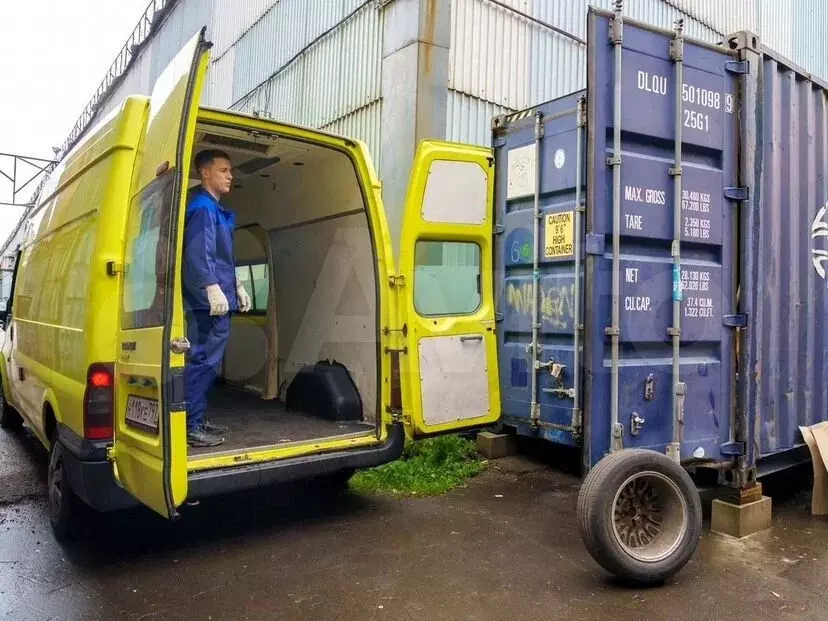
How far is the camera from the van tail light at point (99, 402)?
3.47 metres

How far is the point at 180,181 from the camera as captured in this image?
313 cm

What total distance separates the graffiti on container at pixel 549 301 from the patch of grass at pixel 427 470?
1.45m

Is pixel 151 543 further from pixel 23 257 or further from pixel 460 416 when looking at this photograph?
pixel 23 257

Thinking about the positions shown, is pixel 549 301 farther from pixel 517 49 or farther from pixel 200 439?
pixel 517 49

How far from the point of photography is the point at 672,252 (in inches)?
162

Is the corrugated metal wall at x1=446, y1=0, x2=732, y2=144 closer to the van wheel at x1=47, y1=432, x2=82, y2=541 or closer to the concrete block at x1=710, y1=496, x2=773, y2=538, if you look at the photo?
the concrete block at x1=710, y1=496, x2=773, y2=538

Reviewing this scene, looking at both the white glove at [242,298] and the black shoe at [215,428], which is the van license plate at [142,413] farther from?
the white glove at [242,298]

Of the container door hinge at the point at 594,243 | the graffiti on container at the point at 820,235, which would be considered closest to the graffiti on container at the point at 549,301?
the container door hinge at the point at 594,243

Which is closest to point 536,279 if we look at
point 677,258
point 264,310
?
point 677,258

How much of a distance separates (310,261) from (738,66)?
3.50 metres

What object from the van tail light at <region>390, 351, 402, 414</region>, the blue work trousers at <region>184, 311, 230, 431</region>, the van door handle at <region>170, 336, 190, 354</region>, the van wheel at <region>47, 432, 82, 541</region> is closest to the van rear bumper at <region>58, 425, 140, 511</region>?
the van wheel at <region>47, 432, 82, 541</region>

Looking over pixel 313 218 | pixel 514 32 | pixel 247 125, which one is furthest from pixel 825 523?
pixel 514 32

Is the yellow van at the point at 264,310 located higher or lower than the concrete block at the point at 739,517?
higher

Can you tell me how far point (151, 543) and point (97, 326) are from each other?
56.9 inches
